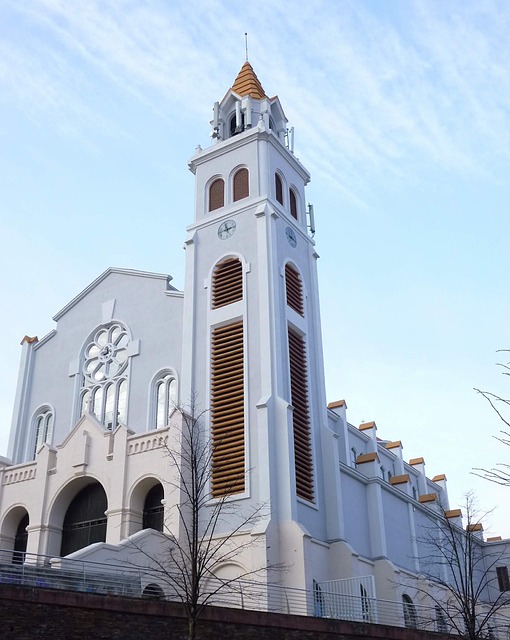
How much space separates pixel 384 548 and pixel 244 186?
1712cm

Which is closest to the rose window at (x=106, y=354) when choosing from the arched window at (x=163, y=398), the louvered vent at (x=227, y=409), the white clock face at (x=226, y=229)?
the arched window at (x=163, y=398)

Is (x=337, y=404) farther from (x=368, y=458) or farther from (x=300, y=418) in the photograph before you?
(x=300, y=418)

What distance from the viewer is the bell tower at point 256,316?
99.1ft

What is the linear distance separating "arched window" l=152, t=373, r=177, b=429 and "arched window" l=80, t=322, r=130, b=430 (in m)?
1.62

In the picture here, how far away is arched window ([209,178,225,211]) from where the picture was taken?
37.8 metres

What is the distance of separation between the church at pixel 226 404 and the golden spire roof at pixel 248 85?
0.16m

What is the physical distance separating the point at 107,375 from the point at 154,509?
8.03 meters

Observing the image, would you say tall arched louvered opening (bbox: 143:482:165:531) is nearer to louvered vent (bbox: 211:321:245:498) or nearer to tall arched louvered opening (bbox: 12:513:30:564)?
louvered vent (bbox: 211:321:245:498)

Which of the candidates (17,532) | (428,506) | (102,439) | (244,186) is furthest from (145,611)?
(428,506)

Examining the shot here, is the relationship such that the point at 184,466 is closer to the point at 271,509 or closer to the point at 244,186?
the point at 271,509

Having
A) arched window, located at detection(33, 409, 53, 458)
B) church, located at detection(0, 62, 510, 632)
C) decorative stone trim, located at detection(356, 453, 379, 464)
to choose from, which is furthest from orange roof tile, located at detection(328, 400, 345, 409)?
arched window, located at detection(33, 409, 53, 458)

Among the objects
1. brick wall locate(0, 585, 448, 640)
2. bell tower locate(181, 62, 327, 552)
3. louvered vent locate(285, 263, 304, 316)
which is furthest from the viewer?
louvered vent locate(285, 263, 304, 316)

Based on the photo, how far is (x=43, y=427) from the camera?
37656 millimetres

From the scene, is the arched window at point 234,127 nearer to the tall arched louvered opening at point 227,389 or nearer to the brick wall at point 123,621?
the tall arched louvered opening at point 227,389
